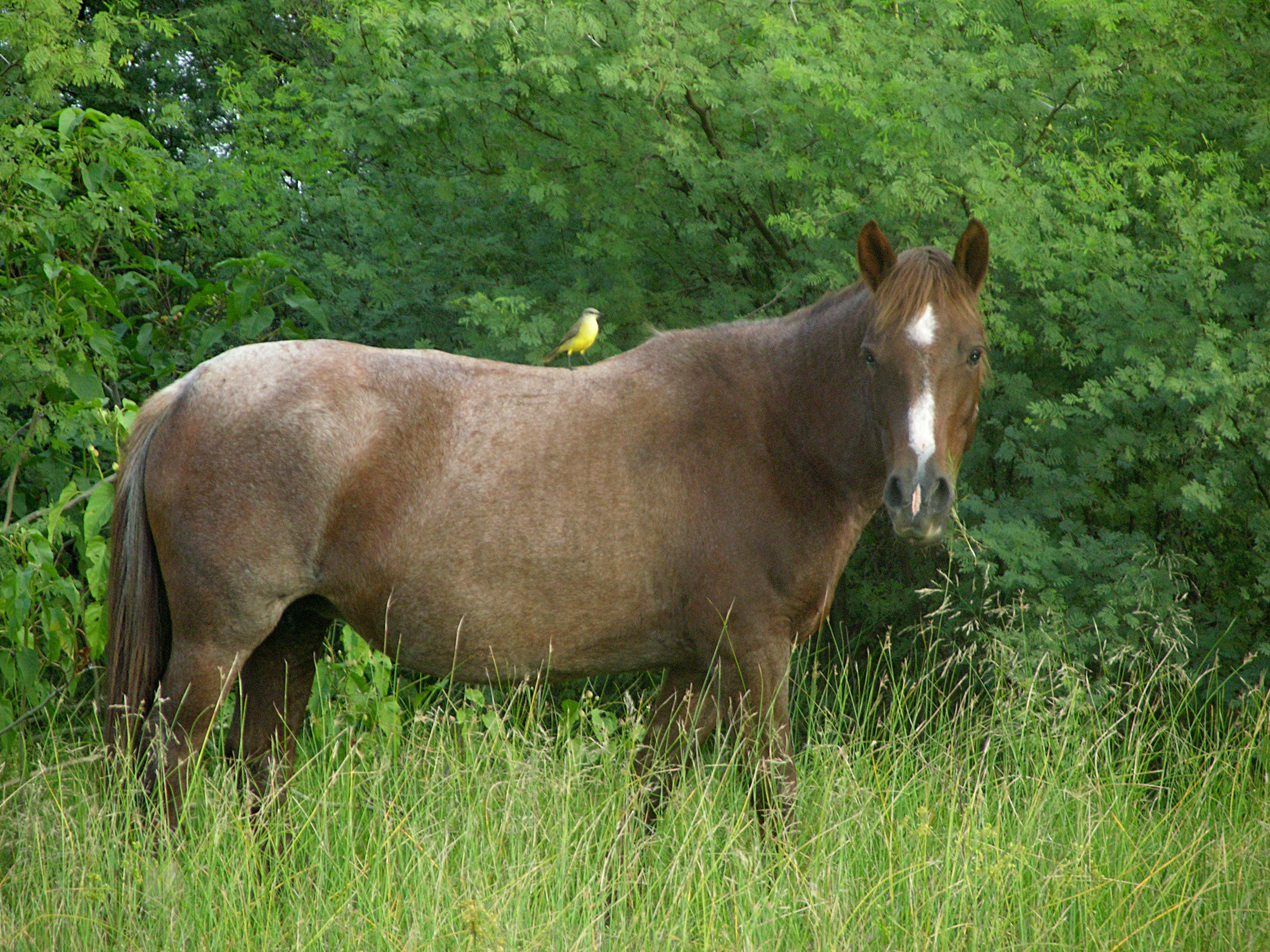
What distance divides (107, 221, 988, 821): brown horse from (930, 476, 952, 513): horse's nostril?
21cm

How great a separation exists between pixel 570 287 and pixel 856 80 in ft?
5.96

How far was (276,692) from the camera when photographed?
12.3ft

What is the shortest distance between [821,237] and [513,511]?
2.47 meters

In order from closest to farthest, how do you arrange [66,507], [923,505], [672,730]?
[923,505], [672,730], [66,507]

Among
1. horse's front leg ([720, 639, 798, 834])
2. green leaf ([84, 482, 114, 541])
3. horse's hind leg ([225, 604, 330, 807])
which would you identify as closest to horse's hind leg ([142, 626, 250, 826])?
horse's hind leg ([225, 604, 330, 807])

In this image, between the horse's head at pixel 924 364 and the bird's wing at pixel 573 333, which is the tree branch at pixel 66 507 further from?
the horse's head at pixel 924 364

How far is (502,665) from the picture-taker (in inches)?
135

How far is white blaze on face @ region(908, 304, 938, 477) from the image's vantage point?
9.82 ft

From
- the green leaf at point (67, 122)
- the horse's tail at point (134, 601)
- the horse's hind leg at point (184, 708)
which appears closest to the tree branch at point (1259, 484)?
the horse's hind leg at point (184, 708)

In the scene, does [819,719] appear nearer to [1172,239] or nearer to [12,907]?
[1172,239]

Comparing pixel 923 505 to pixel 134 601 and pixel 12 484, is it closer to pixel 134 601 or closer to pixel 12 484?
pixel 134 601

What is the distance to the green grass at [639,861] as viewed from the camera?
276cm

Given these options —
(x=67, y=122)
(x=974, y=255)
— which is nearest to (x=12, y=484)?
(x=67, y=122)

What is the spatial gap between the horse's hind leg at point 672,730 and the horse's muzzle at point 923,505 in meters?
0.94
